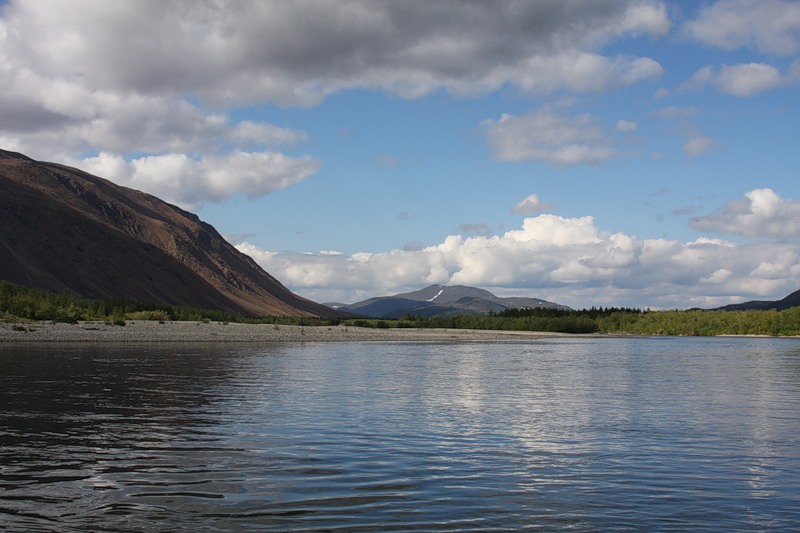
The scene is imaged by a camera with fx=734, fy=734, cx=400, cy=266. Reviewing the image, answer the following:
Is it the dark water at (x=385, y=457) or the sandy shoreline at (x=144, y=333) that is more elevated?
the sandy shoreline at (x=144, y=333)

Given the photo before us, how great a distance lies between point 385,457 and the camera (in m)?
20.8

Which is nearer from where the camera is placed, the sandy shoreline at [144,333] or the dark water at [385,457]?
the dark water at [385,457]

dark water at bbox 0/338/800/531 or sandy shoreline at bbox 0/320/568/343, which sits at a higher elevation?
sandy shoreline at bbox 0/320/568/343

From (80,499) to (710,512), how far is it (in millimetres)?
13286

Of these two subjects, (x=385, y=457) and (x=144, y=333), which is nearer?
(x=385, y=457)

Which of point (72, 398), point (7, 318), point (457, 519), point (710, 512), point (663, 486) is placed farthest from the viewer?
point (7, 318)

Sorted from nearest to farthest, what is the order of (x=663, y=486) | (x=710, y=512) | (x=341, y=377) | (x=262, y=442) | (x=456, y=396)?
(x=710, y=512), (x=663, y=486), (x=262, y=442), (x=456, y=396), (x=341, y=377)

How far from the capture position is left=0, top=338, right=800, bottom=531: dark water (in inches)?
582

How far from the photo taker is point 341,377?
4850 cm

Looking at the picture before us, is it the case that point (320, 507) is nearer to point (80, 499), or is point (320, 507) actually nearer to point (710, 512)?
point (80, 499)

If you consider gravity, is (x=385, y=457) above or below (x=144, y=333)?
below

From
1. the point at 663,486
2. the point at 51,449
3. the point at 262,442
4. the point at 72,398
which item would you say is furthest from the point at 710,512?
the point at 72,398

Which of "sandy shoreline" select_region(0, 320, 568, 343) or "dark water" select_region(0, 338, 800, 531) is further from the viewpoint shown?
"sandy shoreline" select_region(0, 320, 568, 343)

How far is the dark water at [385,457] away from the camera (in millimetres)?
14773
